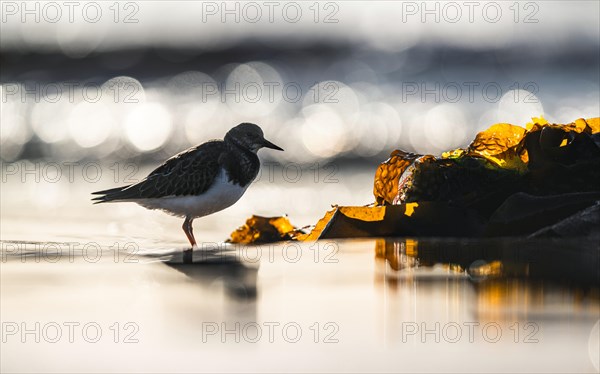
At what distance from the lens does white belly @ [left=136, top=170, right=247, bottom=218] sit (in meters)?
4.85

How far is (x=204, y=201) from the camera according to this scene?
486 cm

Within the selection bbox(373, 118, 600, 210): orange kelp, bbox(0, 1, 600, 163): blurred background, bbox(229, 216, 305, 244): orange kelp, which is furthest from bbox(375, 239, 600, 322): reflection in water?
bbox(0, 1, 600, 163): blurred background

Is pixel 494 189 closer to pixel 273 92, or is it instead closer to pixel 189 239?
pixel 189 239

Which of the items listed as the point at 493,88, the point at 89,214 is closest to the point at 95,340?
the point at 89,214

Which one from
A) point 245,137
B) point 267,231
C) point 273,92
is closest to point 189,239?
point 267,231

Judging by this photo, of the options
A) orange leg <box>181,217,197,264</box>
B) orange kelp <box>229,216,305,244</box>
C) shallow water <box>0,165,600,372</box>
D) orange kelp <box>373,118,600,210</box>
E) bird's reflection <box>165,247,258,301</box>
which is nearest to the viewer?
shallow water <box>0,165,600,372</box>

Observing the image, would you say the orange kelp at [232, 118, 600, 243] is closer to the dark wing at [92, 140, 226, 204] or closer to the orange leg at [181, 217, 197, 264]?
the orange leg at [181, 217, 197, 264]

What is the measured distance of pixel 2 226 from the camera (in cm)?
535

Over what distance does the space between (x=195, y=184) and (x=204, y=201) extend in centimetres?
11

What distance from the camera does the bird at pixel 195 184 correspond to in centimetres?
484

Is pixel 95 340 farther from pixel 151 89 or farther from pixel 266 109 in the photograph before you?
pixel 151 89

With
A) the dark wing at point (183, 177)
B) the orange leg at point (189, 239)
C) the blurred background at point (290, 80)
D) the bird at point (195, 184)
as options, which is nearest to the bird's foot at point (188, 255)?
the orange leg at point (189, 239)

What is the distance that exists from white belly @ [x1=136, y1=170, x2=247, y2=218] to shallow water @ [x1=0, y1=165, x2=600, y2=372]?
0.52 m

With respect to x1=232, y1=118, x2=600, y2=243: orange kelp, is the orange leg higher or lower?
lower
